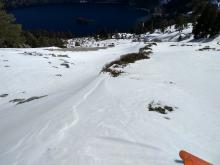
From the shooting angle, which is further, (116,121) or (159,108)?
(159,108)

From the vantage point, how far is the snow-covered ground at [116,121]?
9.52 m

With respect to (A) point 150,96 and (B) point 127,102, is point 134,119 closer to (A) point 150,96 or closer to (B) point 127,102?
(B) point 127,102

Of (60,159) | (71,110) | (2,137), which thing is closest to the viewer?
(60,159)

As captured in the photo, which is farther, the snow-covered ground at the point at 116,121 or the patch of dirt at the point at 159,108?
the patch of dirt at the point at 159,108

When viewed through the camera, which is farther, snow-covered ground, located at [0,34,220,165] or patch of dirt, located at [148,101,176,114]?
patch of dirt, located at [148,101,176,114]

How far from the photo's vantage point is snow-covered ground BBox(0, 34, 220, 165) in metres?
9.52

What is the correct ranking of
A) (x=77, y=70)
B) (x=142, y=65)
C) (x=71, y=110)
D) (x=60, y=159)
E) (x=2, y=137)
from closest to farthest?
(x=60, y=159)
(x=2, y=137)
(x=71, y=110)
(x=142, y=65)
(x=77, y=70)

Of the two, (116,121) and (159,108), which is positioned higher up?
(116,121)

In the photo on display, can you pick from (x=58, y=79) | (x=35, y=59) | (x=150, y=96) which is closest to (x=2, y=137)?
(x=150, y=96)

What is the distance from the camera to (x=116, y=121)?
1248 centimetres

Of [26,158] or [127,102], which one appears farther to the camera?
[127,102]

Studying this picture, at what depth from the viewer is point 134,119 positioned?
12945 mm

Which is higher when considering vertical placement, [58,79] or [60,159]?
[60,159]

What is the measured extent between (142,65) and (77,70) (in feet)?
24.1
